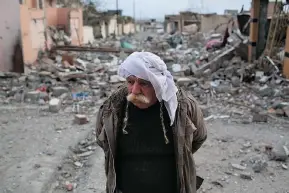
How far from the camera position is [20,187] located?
3.65 m

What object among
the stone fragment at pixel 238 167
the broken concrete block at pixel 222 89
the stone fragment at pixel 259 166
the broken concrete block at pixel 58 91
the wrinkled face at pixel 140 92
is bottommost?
the stone fragment at pixel 238 167

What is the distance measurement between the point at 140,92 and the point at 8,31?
8416mm

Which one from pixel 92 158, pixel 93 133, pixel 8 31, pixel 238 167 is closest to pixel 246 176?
pixel 238 167

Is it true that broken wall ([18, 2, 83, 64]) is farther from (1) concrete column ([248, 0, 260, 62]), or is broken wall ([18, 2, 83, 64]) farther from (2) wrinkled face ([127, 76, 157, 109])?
(2) wrinkled face ([127, 76, 157, 109])

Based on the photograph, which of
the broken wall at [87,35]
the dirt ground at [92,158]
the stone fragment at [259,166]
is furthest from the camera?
the broken wall at [87,35]

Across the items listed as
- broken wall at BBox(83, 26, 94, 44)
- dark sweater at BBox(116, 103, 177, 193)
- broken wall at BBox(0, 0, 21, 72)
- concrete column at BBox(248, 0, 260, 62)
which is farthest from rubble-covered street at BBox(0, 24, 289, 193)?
broken wall at BBox(83, 26, 94, 44)

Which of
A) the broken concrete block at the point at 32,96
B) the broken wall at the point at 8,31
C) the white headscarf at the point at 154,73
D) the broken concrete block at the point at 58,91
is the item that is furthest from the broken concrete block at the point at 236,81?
the white headscarf at the point at 154,73

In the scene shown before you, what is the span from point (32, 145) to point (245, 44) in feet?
30.0

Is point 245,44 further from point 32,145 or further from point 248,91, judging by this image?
point 32,145

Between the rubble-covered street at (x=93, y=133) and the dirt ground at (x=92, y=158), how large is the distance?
0.04 ft

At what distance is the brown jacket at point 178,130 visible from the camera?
191cm

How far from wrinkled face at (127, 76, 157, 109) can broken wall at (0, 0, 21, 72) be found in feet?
27.1

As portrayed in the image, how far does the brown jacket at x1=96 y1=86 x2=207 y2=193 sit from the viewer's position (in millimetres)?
1910

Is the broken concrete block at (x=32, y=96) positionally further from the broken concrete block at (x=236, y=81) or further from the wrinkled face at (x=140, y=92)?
the wrinkled face at (x=140, y=92)
